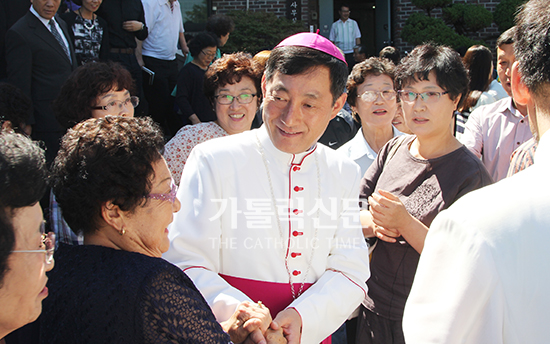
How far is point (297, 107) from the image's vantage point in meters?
2.15

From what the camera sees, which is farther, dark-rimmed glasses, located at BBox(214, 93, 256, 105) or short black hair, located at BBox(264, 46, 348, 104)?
dark-rimmed glasses, located at BBox(214, 93, 256, 105)

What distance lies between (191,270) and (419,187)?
1404mm

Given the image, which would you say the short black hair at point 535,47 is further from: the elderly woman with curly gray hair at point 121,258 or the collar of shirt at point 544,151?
the elderly woman with curly gray hair at point 121,258

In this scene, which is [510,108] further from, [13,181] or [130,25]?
[130,25]

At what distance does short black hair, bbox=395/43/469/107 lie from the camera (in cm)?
274

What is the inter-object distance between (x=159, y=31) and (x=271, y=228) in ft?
17.8

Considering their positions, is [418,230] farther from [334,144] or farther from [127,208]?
[334,144]

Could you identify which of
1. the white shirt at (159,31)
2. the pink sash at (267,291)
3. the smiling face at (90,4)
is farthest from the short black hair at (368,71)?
the white shirt at (159,31)

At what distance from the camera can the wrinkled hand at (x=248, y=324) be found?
68.4 inches

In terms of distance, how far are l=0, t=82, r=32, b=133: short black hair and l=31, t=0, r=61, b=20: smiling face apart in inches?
62.4

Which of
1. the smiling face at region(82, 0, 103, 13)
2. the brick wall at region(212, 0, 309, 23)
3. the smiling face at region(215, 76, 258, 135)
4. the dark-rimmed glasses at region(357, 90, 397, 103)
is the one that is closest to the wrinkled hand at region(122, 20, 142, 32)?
the smiling face at region(82, 0, 103, 13)

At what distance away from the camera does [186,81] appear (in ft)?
18.5

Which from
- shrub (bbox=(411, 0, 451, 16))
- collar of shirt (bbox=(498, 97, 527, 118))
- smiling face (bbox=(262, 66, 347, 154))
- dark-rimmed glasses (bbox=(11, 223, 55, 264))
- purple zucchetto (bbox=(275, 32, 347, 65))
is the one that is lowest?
dark-rimmed glasses (bbox=(11, 223, 55, 264))

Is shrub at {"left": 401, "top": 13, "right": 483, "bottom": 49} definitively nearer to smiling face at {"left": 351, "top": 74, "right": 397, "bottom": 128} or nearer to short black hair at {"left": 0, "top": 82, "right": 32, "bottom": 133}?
smiling face at {"left": 351, "top": 74, "right": 397, "bottom": 128}
